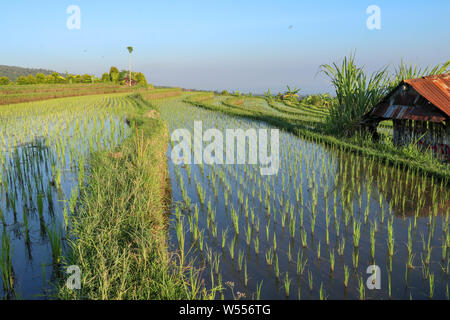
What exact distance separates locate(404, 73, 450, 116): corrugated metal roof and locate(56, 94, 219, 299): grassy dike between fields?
15.3ft

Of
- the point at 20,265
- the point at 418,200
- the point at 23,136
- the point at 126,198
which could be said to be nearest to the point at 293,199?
the point at 418,200

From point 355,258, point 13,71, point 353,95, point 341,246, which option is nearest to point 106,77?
point 353,95

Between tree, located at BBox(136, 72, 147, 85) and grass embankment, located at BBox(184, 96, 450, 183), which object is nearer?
grass embankment, located at BBox(184, 96, 450, 183)

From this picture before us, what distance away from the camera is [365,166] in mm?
5531

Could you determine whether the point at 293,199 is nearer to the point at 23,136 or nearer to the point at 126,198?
the point at 126,198

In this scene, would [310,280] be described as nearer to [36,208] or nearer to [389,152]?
[36,208]

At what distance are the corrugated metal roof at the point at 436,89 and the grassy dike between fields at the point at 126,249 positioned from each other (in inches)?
184

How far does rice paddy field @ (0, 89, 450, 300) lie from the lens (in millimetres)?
2410

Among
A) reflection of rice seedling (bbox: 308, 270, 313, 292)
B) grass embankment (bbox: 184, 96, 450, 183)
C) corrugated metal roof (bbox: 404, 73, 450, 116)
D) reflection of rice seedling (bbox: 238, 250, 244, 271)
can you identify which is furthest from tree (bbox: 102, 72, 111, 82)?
reflection of rice seedling (bbox: 308, 270, 313, 292)

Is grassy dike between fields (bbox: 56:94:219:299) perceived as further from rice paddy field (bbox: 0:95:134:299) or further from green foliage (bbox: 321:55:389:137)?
green foliage (bbox: 321:55:389:137)

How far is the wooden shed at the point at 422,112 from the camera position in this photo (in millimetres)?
5375

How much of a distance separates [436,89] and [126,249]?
18.9 feet

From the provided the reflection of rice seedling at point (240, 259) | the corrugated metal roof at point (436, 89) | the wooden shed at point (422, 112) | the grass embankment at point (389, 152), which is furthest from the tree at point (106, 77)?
the reflection of rice seedling at point (240, 259)

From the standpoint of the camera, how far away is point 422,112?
5641mm
